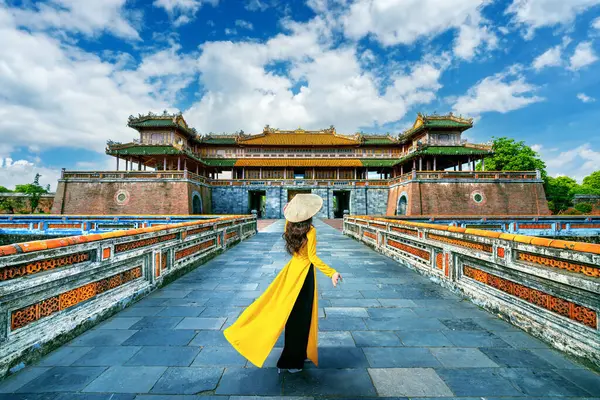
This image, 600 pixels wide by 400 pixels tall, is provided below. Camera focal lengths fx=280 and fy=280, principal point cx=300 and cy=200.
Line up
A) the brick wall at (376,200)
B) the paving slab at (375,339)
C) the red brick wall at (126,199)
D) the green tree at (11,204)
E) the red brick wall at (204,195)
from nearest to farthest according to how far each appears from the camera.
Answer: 1. the paving slab at (375,339)
2. the red brick wall at (126,199)
3. the red brick wall at (204,195)
4. the brick wall at (376,200)
5. the green tree at (11,204)

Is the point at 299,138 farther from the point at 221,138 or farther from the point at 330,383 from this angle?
the point at 330,383

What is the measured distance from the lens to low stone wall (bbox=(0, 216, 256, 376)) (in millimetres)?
2387

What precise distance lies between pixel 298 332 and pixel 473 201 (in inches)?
992

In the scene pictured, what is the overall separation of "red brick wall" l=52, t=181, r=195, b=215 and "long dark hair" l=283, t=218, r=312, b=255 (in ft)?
71.6

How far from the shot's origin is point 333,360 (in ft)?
8.33

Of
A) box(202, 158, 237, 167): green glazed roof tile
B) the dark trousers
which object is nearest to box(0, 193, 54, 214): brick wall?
box(202, 158, 237, 167): green glazed roof tile

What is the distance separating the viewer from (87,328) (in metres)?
3.15

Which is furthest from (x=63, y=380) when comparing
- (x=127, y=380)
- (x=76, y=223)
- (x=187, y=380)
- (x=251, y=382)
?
(x=76, y=223)

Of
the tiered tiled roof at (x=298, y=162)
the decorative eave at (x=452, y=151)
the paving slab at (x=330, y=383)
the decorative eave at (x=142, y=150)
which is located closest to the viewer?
the paving slab at (x=330, y=383)

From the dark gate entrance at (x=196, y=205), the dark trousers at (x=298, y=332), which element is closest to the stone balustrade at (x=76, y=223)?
the dark gate entrance at (x=196, y=205)

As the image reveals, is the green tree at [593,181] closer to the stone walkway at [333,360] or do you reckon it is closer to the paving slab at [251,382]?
the stone walkway at [333,360]

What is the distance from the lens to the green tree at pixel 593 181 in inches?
1551

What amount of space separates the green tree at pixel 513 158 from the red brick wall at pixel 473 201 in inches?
292

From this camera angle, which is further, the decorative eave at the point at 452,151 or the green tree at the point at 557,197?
the green tree at the point at 557,197
